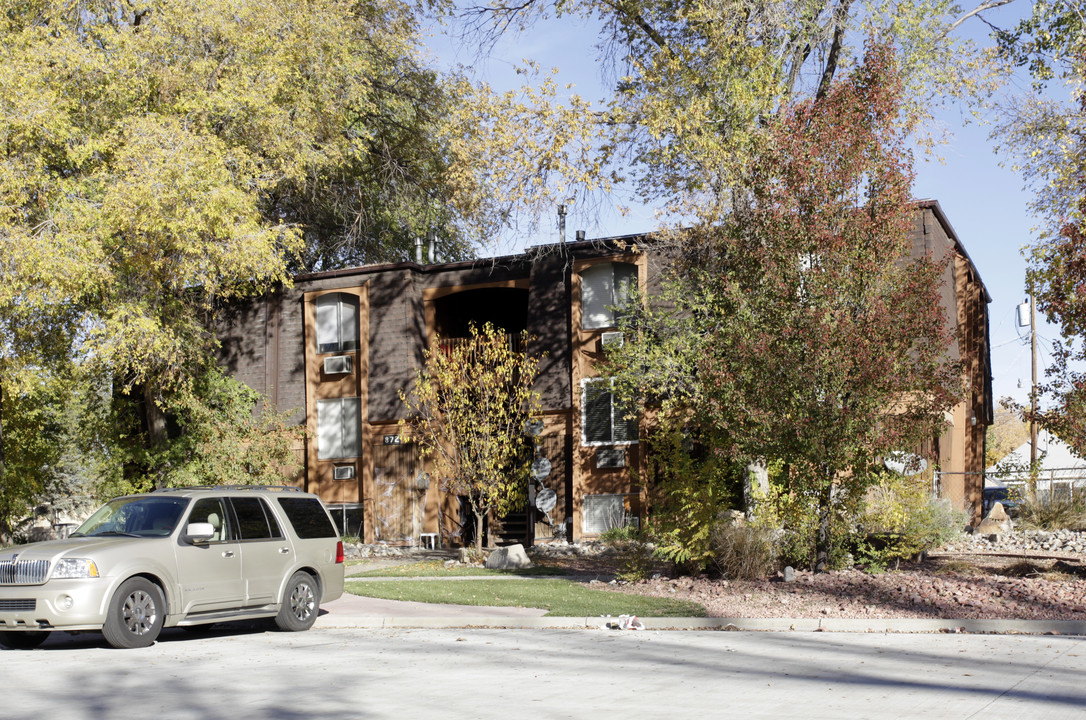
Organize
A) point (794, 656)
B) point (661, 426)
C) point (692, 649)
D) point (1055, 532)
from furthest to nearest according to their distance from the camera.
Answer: point (1055, 532)
point (661, 426)
point (692, 649)
point (794, 656)

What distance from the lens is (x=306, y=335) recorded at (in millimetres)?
32312

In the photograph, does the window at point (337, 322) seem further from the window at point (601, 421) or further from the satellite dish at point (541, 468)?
the window at point (601, 421)

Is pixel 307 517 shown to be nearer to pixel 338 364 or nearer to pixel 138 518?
pixel 138 518

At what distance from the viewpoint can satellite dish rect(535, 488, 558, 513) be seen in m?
29.4

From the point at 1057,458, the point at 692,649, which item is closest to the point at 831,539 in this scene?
the point at 692,649

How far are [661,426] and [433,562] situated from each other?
9.14 m

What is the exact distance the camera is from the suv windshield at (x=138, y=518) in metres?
12.2

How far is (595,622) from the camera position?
1352cm

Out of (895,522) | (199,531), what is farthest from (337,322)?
(199,531)

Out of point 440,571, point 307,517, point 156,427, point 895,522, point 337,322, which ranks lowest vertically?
point 440,571

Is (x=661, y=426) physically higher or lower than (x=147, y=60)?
lower

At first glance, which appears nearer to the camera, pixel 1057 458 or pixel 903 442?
pixel 903 442

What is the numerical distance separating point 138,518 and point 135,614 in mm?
1365

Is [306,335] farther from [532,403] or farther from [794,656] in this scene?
Result: [794,656]
